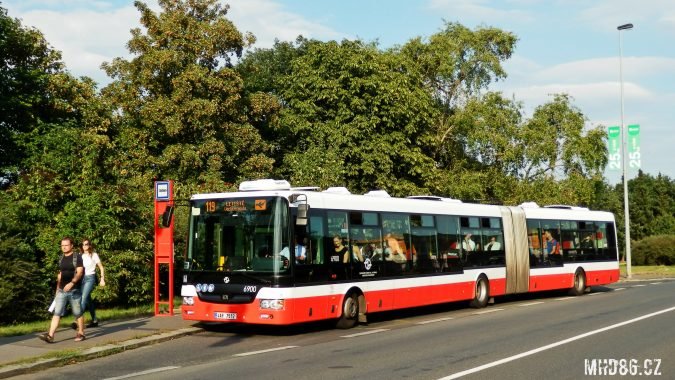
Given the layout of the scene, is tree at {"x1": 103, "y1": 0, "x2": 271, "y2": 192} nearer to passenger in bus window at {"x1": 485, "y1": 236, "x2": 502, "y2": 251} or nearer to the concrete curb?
passenger in bus window at {"x1": 485, "y1": 236, "x2": 502, "y2": 251}

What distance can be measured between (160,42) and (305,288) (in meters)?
21.2

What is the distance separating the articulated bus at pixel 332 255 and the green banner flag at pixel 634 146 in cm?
1950

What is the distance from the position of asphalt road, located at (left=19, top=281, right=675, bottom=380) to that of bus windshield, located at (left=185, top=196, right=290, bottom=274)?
4.75 feet

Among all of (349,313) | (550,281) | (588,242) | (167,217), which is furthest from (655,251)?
(167,217)

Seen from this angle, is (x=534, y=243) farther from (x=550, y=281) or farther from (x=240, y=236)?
(x=240, y=236)

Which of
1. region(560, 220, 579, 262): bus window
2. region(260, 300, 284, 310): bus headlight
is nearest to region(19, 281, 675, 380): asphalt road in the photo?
region(260, 300, 284, 310): bus headlight

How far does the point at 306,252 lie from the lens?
49.3ft

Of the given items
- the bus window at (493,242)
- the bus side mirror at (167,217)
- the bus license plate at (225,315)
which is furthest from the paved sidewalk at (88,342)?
the bus window at (493,242)

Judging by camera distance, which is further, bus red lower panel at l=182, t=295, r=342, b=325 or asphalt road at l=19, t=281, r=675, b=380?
bus red lower panel at l=182, t=295, r=342, b=325

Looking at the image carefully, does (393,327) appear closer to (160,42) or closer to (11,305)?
(11,305)

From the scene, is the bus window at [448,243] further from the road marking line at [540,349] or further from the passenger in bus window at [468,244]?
the road marking line at [540,349]

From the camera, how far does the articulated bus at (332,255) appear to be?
14.5m

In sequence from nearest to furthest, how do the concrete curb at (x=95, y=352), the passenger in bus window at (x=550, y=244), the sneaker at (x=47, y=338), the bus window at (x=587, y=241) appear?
the concrete curb at (x=95, y=352) → the sneaker at (x=47, y=338) → the passenger in bus window at (x=550, y=244) → the bus window at (x=587, y=241)

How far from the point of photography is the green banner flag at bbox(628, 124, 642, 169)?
3969 centimetres
